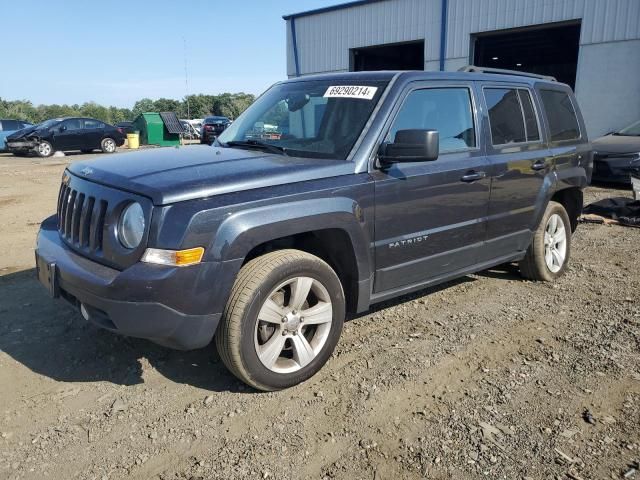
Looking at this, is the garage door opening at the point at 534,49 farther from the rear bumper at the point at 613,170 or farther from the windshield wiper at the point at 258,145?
the windshield wiper at the point at 258,145

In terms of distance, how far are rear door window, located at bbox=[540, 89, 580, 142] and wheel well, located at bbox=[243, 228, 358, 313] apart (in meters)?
2.74

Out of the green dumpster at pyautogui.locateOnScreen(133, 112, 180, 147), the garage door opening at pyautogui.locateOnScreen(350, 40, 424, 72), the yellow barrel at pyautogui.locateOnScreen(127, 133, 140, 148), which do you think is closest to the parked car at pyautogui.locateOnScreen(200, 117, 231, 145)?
the green dumpster at pyautogui.locateOnScreen(133, 112, 180, 147)

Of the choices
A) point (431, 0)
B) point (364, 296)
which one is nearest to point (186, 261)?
point (364, 296)

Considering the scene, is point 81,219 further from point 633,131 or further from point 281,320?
point 633,131

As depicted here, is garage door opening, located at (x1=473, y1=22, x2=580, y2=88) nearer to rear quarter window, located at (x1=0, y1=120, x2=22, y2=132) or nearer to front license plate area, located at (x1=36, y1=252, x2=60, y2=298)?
front license plate area, located at (x1=36, y1=252, x2=60, y2=298)

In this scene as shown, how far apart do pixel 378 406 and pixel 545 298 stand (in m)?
2.51

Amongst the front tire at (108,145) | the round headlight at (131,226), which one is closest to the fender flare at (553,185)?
the round headlight at (131,226)

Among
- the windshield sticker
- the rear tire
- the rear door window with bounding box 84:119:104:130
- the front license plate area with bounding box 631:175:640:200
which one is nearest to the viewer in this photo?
the windshield sticker

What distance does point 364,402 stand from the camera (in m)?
3.08

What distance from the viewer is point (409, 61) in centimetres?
2523

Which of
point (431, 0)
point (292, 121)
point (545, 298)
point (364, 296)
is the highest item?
point (431, 0)

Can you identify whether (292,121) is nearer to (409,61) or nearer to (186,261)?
(186,261)

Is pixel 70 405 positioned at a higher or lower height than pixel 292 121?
lower

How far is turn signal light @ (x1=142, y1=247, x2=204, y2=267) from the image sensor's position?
268cm
